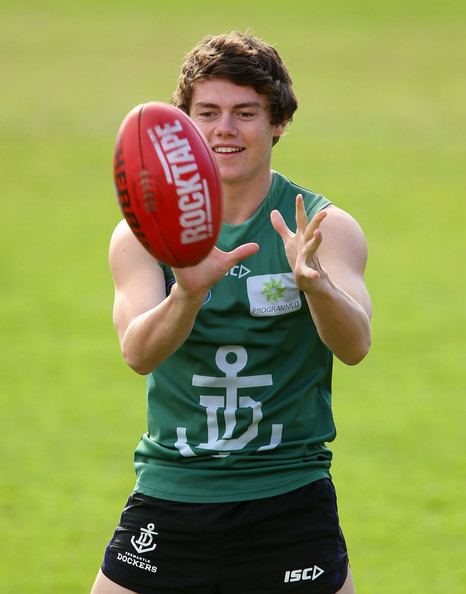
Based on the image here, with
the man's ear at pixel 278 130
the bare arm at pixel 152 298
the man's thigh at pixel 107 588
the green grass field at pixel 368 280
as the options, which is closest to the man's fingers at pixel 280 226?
the bare arm at pixel 152 298

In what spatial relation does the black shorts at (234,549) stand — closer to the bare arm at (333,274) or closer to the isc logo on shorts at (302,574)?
the isc logo on shorts at (302,574)

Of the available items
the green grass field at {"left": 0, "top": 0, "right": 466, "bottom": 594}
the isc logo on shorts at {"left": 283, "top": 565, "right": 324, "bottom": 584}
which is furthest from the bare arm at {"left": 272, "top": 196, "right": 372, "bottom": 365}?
the green grass field at {"left": 0, "top": 0, "right": 466, "bottom": 594}

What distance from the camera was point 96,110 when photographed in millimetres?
24250

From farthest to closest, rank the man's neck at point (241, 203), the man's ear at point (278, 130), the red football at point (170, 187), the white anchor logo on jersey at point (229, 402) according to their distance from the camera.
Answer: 1. the man's ear at point (278, 130)
2. the man's neck at point (241, 203)
3. the white anchor logo on jersey at point (229, 402)
4. the red football at point (170, 187)

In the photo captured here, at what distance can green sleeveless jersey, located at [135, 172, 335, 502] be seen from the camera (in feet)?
13.6

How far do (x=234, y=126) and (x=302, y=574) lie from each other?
1362mm

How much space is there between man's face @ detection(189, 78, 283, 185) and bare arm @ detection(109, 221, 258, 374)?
0.37 m

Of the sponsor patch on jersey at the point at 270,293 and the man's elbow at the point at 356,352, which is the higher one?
the sponsor patch on jersey at the point at 270,293

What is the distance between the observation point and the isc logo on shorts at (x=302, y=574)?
163 inches

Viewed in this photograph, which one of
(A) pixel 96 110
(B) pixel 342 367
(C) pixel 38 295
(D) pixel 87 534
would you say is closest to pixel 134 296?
(D) pixel 87 534

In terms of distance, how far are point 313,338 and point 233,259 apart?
0.55 metres

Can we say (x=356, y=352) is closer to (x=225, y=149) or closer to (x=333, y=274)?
(x=333, y=274)

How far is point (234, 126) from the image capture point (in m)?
4.16

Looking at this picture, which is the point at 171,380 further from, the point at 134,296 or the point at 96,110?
the point at 96,110
